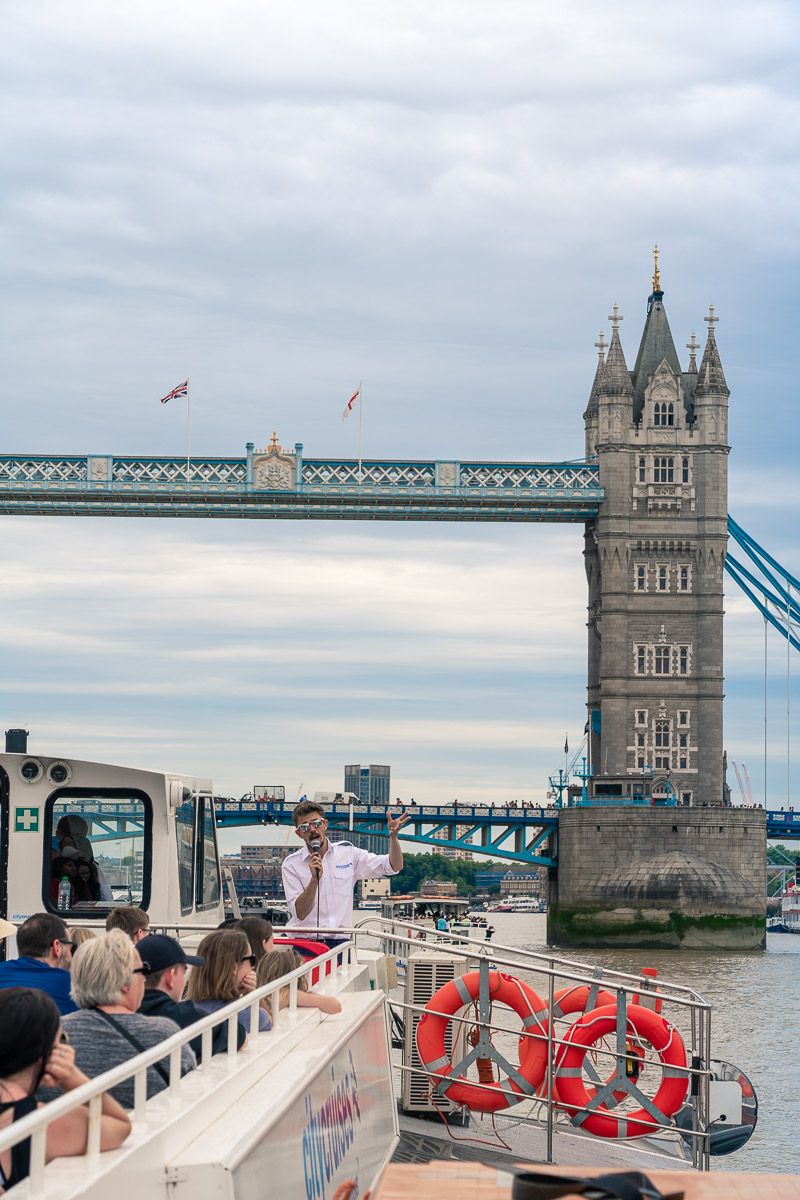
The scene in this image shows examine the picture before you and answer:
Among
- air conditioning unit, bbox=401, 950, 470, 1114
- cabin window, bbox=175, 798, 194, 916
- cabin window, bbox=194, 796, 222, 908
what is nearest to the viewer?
cabin window, bbox=175, 798, 194, 916

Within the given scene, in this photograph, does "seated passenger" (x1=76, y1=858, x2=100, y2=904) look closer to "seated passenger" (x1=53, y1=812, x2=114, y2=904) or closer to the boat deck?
"seated passenger" (x1=53, y1=812, x2=114, y2=904)

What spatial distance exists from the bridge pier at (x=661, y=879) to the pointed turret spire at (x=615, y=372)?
15.8 metres

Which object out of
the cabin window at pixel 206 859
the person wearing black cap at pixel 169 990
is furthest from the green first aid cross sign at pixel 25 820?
the person wearing black cap at pixel 169 990

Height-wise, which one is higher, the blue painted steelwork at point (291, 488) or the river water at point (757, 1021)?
the blue painted steelwork at point (291, 488)

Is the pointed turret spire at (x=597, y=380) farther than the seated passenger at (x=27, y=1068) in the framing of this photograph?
Yes

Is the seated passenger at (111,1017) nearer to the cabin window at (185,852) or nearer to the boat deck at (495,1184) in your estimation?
the boat deck at (495,1184)

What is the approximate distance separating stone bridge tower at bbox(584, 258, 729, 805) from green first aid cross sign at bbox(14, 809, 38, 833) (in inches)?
1816

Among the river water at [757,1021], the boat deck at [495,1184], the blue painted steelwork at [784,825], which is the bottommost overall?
the river water at [757,1021]

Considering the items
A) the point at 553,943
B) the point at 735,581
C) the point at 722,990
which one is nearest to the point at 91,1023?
the point at 722,990

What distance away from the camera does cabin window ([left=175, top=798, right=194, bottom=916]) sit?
27.6 ft

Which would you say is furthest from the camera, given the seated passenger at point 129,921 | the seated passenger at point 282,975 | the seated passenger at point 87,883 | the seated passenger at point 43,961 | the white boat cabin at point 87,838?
the seated passenger at point 87,883

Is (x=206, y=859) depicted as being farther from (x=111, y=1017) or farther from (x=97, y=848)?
(x=111, y=1017)

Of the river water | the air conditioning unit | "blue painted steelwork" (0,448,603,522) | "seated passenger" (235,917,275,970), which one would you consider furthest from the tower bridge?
"seated passenger" (235,917,275,970)

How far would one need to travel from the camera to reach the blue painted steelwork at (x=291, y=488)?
179ft
